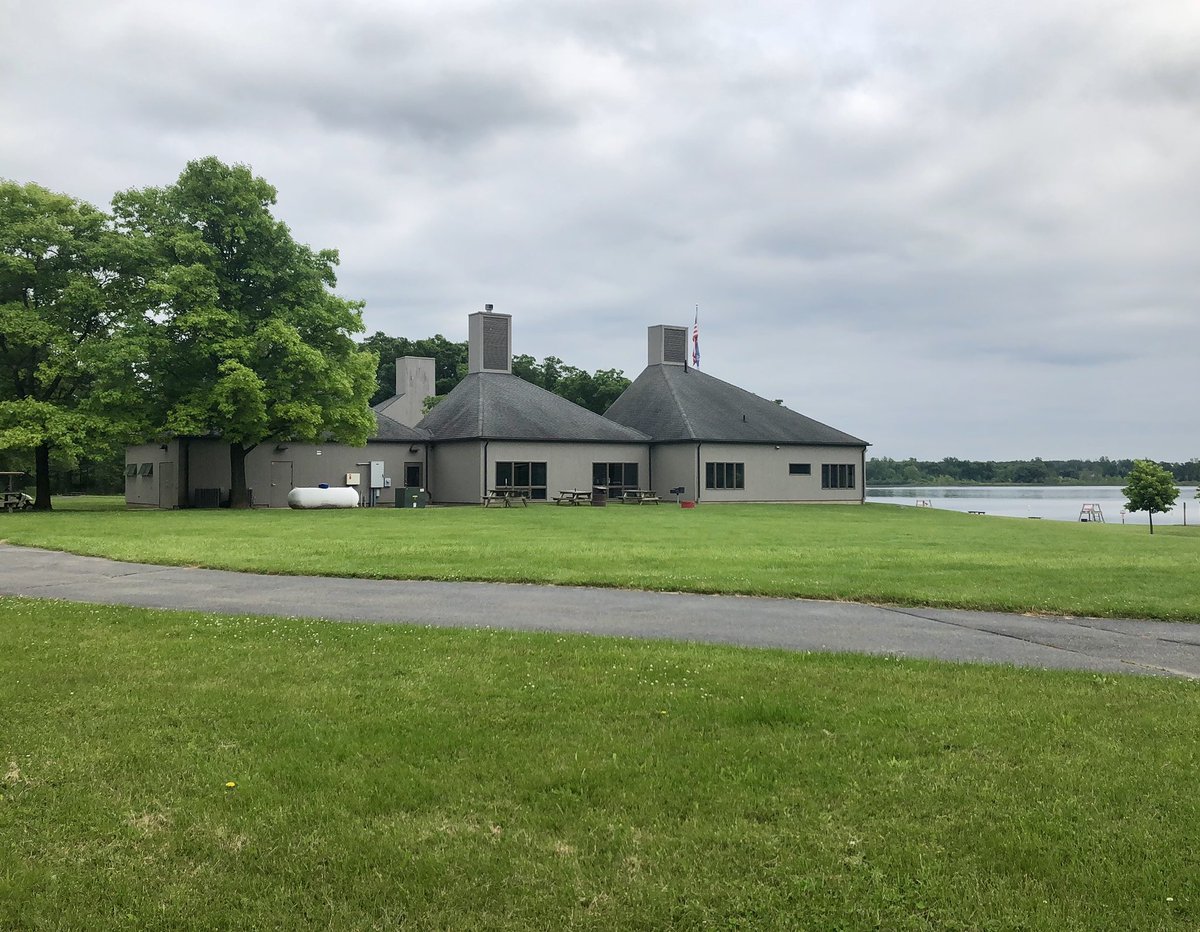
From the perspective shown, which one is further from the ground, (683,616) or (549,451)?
(549,451)

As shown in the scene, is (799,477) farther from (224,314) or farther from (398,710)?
(398,710)

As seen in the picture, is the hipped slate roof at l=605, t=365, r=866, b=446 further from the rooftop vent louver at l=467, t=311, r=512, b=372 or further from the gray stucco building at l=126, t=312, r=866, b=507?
the rooftop vent louver at l=467, t=311, r=512, b=372

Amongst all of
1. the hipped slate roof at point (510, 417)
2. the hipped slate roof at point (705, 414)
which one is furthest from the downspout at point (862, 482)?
the hipped slate roof at point (510, 417)

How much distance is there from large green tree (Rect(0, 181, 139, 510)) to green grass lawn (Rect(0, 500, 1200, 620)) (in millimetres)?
6198

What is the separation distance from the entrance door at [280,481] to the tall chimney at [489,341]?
12.4m

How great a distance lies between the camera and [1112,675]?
8.26 metres

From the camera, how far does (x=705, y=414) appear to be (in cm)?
5097

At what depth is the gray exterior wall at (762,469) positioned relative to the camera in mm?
48188

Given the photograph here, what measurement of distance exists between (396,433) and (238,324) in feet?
32.0

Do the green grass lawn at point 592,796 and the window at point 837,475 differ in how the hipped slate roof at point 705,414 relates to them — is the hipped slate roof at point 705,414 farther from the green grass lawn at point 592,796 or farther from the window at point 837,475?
the green grass lawn at point 592,796

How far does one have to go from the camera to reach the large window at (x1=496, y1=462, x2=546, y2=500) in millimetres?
45219

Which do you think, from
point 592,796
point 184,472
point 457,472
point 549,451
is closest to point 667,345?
point 549,451

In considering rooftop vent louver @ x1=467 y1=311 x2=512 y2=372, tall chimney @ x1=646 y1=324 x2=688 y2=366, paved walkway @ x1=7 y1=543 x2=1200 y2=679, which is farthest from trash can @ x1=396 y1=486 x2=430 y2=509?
paved walkway @ x1=7 y1=543 x2=1200 y2=679

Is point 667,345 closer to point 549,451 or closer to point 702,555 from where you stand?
point 549,451
